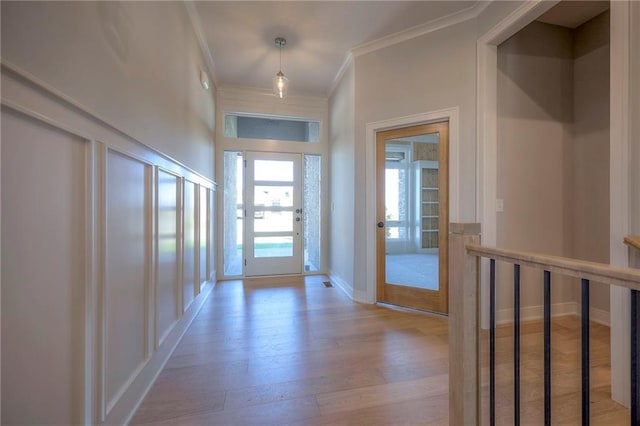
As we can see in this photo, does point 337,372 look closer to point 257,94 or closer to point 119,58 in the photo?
point 119,58

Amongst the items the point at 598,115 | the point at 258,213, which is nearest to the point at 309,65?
the point at 258,213

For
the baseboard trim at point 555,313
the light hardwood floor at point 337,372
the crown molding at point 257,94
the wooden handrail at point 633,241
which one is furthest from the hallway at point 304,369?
the crown molding at point 257,94

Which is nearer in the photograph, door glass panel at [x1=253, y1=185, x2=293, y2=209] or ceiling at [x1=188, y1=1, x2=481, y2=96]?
ceiling at [x1=188, y1=1, x2=481, y2=96]

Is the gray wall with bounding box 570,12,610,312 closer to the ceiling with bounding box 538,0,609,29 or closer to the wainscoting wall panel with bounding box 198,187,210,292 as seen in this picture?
the ceiling with bounding box 538,0,609,29

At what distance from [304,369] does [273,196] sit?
8.46 ft

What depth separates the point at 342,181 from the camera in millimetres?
3336

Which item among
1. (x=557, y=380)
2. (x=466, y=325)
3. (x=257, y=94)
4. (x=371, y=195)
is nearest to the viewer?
(x=466, y=325)

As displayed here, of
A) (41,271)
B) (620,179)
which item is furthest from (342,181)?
(41,271)

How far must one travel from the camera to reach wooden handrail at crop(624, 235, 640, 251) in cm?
127

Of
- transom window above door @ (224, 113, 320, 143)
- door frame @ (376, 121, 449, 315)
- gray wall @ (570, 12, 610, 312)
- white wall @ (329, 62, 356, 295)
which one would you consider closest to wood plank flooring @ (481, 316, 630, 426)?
door frame @ (376, 121, 449, 315)

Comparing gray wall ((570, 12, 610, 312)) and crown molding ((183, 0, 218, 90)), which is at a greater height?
crown molding ((183, 0, 218, 90))

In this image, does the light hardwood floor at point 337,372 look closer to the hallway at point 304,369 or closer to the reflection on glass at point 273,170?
the hallway at point 304,369

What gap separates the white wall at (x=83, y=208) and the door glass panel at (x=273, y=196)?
6.74 ft

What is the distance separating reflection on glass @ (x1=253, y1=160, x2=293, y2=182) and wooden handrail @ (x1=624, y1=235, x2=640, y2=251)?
332 centimetres
